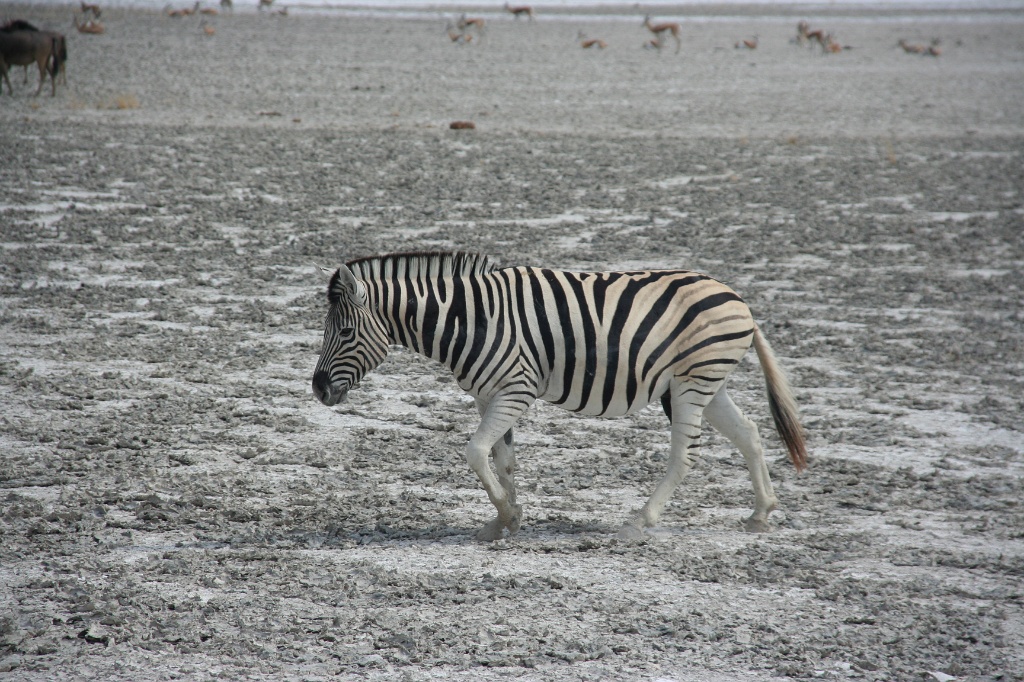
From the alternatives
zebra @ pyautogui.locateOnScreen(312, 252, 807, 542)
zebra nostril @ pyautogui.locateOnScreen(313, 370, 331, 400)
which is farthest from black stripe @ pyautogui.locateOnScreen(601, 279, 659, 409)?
zebra nostril @ pyautogui.locateOnScreen(313, 370, 331, 400)

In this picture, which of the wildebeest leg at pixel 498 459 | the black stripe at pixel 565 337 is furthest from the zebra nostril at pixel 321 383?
the black stripe at pixel 565 337

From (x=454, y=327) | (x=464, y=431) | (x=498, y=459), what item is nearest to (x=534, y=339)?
(x=454, y=327)

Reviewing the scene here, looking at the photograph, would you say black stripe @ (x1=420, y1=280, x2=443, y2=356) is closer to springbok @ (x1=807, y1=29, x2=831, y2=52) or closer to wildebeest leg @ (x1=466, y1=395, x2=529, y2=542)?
wildebeest leg @ (x1=466, y1=395, x2=529, y2=542)

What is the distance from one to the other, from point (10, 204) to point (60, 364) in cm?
573

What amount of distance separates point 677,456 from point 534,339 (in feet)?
2.96

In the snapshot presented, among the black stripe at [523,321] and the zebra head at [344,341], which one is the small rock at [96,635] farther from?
the black stripe at [523,321]

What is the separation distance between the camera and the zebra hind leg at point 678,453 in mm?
5191

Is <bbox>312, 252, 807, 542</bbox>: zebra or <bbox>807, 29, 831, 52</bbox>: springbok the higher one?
<bbox>807, 29, 831, 52</bbox>: springbok

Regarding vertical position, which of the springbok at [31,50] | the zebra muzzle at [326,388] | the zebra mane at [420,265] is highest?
the springbok at [31,50]

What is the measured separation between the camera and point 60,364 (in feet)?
25.3

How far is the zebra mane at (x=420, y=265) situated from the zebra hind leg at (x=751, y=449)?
1.38 m

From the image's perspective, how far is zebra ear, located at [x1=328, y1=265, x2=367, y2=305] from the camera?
5.00 m

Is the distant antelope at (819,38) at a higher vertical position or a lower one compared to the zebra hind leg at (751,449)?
higher

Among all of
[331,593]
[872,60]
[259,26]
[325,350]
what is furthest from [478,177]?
[259,26]
